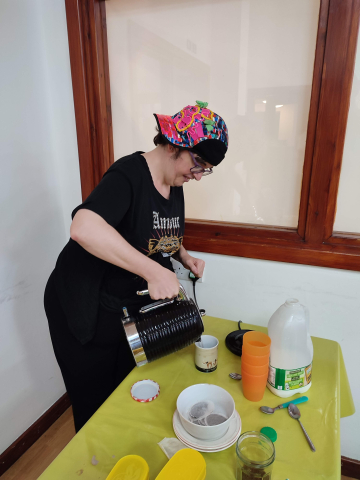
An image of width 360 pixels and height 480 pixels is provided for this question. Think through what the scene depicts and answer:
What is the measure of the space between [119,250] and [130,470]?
47 centimetres

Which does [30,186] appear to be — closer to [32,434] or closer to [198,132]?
[198,132]

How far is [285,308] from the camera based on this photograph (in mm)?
849

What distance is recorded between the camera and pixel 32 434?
5.06 feet

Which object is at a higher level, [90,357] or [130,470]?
[130,470]

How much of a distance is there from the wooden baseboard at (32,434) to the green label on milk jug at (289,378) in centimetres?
132

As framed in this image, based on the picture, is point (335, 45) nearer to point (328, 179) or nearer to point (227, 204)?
point (328, 179)

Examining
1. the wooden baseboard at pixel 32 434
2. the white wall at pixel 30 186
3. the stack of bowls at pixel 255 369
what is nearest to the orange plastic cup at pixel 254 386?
the stack of bowls at pixel 255 369

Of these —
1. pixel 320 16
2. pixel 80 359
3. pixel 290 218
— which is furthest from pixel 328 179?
pixel 80 359

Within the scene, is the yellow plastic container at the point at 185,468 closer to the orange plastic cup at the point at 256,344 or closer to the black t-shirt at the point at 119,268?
the orange plastic cup at the point at 256,344

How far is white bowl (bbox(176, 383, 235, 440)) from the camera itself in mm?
684

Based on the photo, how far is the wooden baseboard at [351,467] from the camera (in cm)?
140

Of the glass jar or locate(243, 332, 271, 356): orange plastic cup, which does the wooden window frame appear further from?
the glass jar

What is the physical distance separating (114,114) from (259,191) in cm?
83

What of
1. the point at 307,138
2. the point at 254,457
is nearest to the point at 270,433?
the point at 254,457
